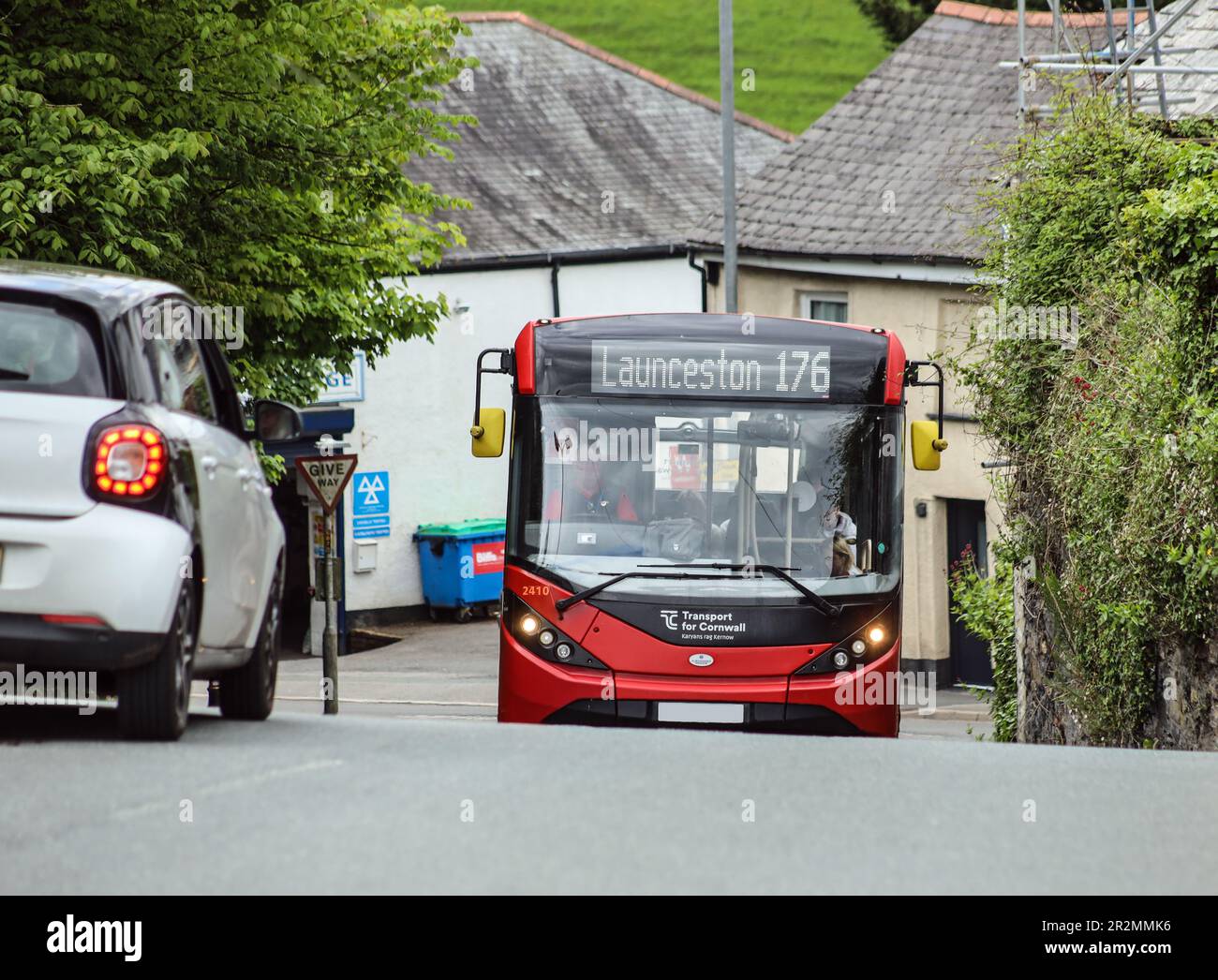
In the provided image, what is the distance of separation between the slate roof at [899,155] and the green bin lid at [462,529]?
20.1ft

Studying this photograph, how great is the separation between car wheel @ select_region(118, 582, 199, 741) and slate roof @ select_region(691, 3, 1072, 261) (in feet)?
69.0

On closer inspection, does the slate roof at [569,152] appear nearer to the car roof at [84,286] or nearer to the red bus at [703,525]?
the red bus at [703,525]

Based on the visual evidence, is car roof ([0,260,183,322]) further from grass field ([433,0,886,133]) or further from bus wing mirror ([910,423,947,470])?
grass field ([433,0,886,133])

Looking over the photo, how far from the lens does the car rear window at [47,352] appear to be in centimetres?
668

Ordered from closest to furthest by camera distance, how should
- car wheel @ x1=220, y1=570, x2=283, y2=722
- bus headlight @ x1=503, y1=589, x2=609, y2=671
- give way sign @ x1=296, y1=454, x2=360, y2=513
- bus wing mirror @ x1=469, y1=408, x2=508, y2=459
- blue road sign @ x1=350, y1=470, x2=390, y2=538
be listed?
car wheel @ x1=220, y1=570, x2=283, y2=722, bus headlight @ x1=503, y1=589, x2=609, y2=671, bus wing mirror @ x1=469, y1=408, x2=508, y2=459, give way sign @ x1=296, y1=454, x2=360, y2=513, blue road sign @ x1=350, y1=470, x2=390, y2=538

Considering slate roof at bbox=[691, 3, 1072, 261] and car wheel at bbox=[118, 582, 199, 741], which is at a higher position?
slate roof at bbox=[691, 3, 1072, 261]

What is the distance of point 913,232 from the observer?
2781cm

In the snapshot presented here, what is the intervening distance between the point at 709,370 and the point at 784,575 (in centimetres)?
142

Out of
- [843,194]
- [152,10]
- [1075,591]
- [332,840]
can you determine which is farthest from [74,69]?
[843,194]

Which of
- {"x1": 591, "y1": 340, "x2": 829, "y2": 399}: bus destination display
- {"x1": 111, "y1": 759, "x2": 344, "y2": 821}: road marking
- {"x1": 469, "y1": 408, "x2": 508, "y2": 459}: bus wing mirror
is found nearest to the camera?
{"x1": 111, "y1": 759, "x2": 344, "y2": 821}: road marking

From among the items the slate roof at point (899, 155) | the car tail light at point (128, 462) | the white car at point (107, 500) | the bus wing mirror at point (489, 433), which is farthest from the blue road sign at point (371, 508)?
the car tail light at point (128, 462)

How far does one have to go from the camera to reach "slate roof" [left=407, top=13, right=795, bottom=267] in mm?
36875

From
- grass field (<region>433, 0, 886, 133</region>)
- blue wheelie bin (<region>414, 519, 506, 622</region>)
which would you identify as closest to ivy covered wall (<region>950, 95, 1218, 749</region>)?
blue wheelie bin (<region>414, 519, 506, 622</region>)
